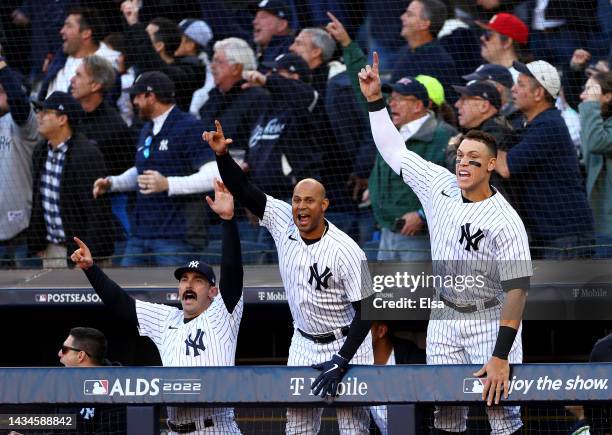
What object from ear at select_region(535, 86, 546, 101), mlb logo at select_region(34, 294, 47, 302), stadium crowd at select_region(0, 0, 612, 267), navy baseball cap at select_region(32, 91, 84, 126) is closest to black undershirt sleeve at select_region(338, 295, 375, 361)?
stadium crowd at select_region(0, 0, 612, 267)

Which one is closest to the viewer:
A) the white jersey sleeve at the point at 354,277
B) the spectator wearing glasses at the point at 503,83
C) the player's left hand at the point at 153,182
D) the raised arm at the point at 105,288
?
the white jersey sleeve at the point at 354,277

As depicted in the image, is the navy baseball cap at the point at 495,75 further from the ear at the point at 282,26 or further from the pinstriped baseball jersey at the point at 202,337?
the pinstriped baseball jersey at the point at 202,337

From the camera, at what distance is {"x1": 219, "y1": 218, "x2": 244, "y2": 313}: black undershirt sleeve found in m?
5.82

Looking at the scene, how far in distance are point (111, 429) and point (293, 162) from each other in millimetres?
3448

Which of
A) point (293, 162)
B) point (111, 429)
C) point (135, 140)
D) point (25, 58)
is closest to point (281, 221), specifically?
point (111, 429)

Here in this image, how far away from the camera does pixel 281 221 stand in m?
5.82

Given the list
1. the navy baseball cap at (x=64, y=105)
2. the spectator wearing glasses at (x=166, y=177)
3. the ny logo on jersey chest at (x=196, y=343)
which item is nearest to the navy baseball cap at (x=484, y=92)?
the spectator wearing glasses at (x=166, y=177)

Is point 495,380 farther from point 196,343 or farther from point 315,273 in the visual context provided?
point 196,343

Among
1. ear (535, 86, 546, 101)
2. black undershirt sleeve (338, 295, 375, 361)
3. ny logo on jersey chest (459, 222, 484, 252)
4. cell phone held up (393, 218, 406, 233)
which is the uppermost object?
ear (535, 86, 546, 101)

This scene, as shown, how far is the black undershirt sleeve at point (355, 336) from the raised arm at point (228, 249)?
68 centimetres

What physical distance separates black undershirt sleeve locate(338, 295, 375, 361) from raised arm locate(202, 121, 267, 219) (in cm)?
71

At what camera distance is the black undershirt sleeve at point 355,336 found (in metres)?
5.12

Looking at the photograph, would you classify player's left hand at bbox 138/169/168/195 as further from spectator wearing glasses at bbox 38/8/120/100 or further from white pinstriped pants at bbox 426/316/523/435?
Result: white pinstriped pants at bbox 426/316/523/435

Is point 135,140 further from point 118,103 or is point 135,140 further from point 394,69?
point 394,69
